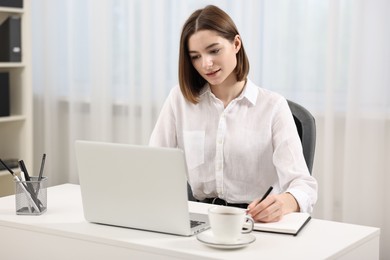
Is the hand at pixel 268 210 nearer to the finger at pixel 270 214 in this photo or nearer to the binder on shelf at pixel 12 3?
the finger at pixel 270 214

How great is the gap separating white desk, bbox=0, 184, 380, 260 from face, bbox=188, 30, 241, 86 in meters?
0.49

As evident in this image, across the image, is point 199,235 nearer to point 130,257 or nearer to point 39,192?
point 130,257

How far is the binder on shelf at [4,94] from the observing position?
394cm

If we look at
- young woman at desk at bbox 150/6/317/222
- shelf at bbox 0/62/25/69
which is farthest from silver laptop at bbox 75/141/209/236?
shelf at bbox 0/62/25/69

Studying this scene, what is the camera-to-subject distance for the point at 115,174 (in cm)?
173

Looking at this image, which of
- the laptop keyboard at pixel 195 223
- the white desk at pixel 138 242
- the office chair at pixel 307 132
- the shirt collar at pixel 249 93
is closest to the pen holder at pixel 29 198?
the white desk at pixel 138 242

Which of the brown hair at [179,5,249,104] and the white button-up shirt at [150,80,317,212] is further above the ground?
the brown hair at [179,5,249,104]

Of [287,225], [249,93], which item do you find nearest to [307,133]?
[249,93]

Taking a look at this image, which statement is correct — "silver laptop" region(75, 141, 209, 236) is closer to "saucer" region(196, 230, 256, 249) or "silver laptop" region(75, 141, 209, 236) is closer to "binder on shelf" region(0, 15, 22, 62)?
"saucer" region(196, 230, 256, 249)

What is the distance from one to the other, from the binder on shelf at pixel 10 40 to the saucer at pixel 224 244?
2622mm

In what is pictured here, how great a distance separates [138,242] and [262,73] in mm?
2031

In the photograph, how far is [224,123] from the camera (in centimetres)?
231

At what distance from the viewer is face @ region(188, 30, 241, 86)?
7.29 feet

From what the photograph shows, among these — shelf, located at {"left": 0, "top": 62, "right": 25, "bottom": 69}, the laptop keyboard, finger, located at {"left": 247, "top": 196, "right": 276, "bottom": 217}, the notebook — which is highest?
shelf, located at {"left": 0, "top": 62, "right": 25, "bottom": 69}
